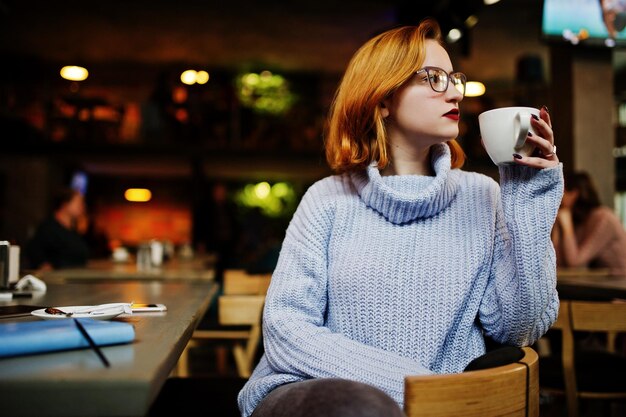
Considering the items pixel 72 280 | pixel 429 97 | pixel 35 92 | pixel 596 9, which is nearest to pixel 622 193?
pixel 596 9

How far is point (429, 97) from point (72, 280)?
10.2ft

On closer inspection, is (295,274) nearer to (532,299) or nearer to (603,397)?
(532,299)

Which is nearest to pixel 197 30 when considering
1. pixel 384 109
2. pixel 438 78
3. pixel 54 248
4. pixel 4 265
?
pixel 54 248

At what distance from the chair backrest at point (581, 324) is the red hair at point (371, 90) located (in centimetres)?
125

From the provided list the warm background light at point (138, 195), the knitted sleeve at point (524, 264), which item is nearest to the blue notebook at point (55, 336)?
the knitted sleeve at point (524, 264)

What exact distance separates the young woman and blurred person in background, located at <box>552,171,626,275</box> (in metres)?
3.46

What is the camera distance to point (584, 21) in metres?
Answer: 4.92

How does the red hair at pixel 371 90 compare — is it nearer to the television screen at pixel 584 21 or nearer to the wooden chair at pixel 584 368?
the wooden chair at pixel 584 368

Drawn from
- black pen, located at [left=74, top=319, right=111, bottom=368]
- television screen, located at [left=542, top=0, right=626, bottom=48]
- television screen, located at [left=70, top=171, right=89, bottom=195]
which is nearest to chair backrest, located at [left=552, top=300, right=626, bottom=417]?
black pen, located at [left=74, top=319, right=111, bottom=368]

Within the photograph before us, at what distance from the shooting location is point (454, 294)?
143 centimetres

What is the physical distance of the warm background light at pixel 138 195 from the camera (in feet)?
51.4

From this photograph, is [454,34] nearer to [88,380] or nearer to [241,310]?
[241,310]

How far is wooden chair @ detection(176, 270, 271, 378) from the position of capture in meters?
2.59

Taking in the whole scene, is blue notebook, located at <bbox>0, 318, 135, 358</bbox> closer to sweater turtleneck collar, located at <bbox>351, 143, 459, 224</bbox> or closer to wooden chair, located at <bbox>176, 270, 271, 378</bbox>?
sweater turtleneck collar, located at <bbox>351, 143, 459, 224</bbox>
